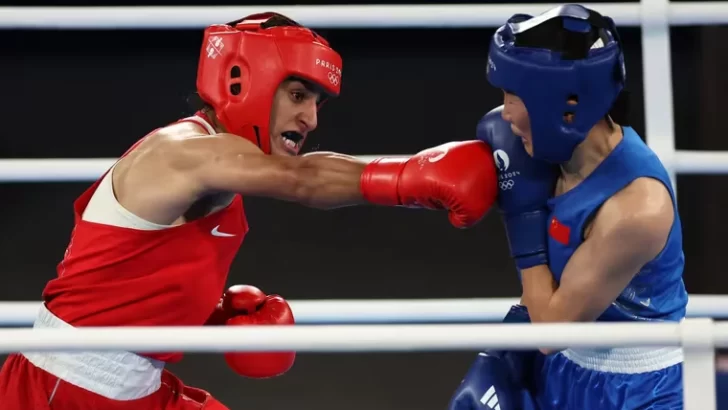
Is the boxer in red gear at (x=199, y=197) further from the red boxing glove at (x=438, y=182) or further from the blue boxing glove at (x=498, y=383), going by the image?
the blue boxing glove at (x=498, y=383)

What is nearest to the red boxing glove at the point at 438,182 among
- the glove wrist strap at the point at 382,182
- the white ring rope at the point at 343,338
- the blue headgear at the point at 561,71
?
the glove wrist strap at the point at 382,182

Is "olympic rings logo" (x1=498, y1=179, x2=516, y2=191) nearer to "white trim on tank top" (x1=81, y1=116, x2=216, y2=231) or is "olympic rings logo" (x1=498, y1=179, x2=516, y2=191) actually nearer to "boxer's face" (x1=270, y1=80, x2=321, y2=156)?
"boxer's face" (x1=270, y1=80, x2=321, y2=156)

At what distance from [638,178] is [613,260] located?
151 millimetres

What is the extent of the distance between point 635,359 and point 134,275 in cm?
91

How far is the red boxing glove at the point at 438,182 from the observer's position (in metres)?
1.72

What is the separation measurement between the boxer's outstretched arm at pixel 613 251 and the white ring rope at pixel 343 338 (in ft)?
1.53

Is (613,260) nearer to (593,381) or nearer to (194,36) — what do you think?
(593,381)

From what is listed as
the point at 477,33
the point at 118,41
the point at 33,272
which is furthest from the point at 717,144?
the point at 33,272

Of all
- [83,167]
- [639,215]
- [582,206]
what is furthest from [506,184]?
[83,167]

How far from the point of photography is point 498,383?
71.5 inches

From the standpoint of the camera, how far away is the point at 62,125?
11.3 feet

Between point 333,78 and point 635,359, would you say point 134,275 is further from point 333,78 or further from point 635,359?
point 635,359

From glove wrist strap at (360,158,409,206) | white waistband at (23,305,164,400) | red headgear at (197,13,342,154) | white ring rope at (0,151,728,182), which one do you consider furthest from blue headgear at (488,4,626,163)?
white waistband at (23,305,164,400)

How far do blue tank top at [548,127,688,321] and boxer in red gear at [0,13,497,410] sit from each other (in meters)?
0.14
